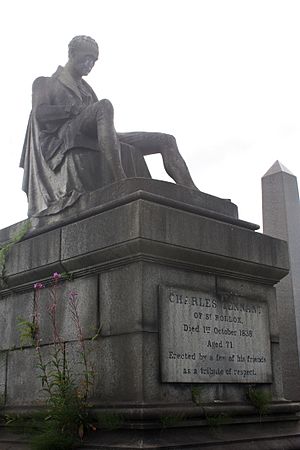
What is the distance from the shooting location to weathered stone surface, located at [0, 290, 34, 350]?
21.8 ft

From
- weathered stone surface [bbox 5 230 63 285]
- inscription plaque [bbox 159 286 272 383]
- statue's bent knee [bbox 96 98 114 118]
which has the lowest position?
inscription plaque [bbox 159 286 272 383]

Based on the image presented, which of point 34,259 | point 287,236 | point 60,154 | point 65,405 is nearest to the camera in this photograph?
point 65,405

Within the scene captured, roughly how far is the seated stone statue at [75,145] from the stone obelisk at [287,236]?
287 inches

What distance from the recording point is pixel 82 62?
7.84 meters

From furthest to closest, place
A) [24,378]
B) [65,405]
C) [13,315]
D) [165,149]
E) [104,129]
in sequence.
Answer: [165,149], [104,129], [13,315], [24,378], [65,405]

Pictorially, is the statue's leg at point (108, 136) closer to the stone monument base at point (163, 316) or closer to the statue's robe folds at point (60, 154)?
the statue's robe folds at point (60, 154)

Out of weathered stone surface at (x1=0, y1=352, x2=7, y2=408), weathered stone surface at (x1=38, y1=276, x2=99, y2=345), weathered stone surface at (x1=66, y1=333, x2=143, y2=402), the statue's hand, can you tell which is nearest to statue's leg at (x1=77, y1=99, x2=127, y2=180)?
the statue's hand

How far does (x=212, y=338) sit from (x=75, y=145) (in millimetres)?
2804

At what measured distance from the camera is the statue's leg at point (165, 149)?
750 cm

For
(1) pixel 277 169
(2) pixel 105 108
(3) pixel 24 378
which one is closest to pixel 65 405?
(3) pixel 24 378

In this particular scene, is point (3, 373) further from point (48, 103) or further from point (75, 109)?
point (48, 103)

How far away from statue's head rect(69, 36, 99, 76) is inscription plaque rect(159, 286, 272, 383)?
3552 mm

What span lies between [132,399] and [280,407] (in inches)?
70.1

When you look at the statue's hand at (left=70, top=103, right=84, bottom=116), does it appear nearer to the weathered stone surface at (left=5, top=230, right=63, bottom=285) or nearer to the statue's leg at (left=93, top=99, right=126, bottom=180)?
the statue's leg at (left=93, top=99, right=126, bottom=180)
